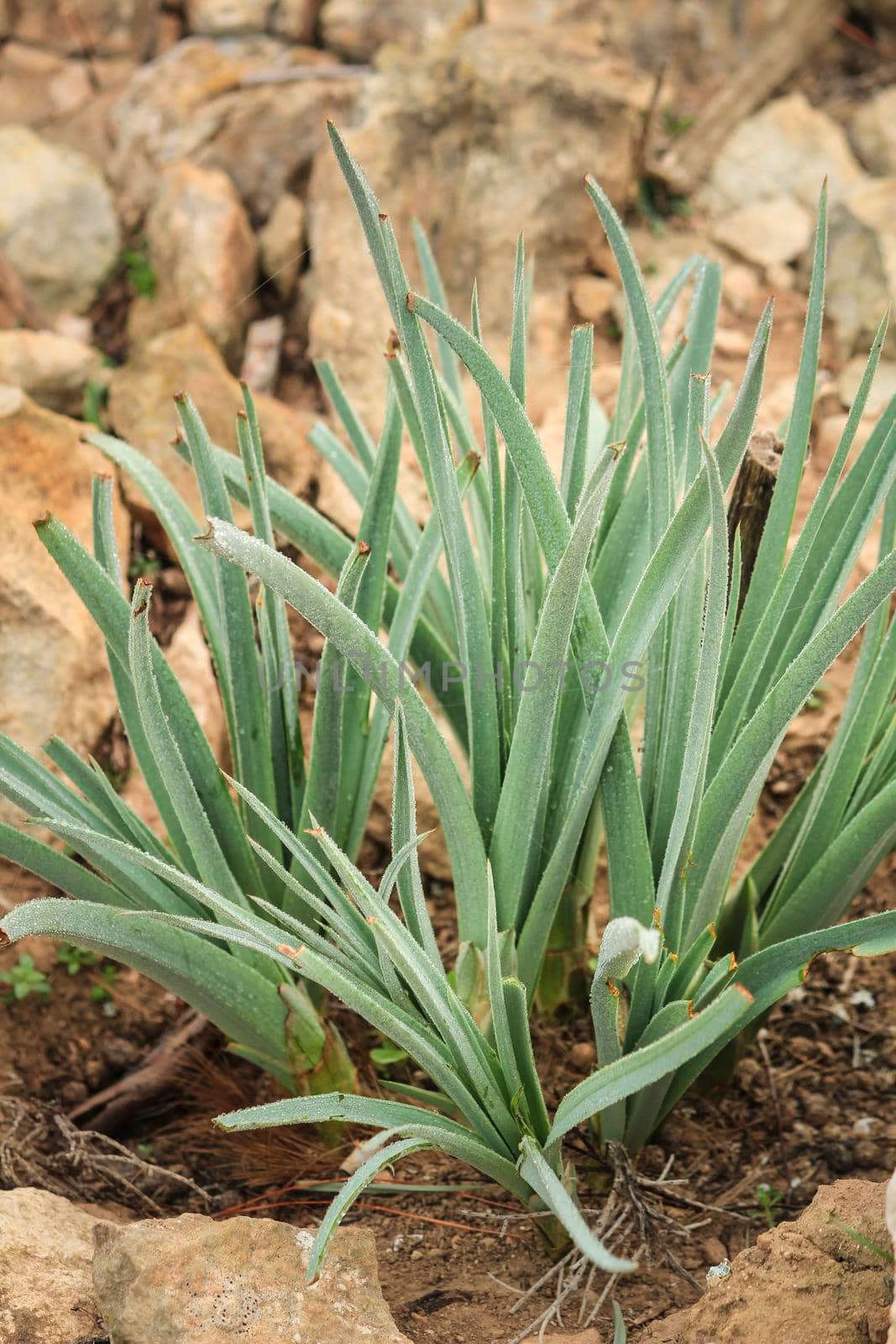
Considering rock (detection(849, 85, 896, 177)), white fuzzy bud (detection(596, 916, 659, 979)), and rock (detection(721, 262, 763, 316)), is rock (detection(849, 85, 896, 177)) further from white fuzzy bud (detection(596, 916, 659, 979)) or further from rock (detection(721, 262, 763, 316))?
white fuzzy bud (detection(596, 916, 659, 979))

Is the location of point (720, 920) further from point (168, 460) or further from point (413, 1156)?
point (168, 460)

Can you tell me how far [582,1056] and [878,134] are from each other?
2.41m

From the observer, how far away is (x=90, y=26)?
111 inches

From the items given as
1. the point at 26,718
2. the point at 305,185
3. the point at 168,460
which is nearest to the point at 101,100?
the point at 305,185

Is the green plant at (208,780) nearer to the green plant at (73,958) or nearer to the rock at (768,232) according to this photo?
the green plant at (73,958)

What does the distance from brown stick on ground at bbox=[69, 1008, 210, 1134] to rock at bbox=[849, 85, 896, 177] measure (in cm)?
248

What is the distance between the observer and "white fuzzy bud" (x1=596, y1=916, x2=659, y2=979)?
76cm

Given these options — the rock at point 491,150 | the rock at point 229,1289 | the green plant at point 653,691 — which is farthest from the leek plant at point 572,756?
the rock at point 491,150

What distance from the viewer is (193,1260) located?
1015mm

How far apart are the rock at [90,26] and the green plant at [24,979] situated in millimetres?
2235

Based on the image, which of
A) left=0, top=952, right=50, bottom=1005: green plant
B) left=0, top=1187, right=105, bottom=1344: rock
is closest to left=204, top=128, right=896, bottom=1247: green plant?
left=0, top=1187, right=105, bottom=1344: rock

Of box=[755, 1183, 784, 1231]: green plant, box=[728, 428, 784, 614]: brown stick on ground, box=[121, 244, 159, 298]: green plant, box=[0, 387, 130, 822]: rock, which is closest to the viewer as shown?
box=[755, 1183, 784, 1231]: green plant

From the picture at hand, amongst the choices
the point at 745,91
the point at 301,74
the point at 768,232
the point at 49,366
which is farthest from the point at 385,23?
the point at 49,366

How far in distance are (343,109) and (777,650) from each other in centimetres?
188
